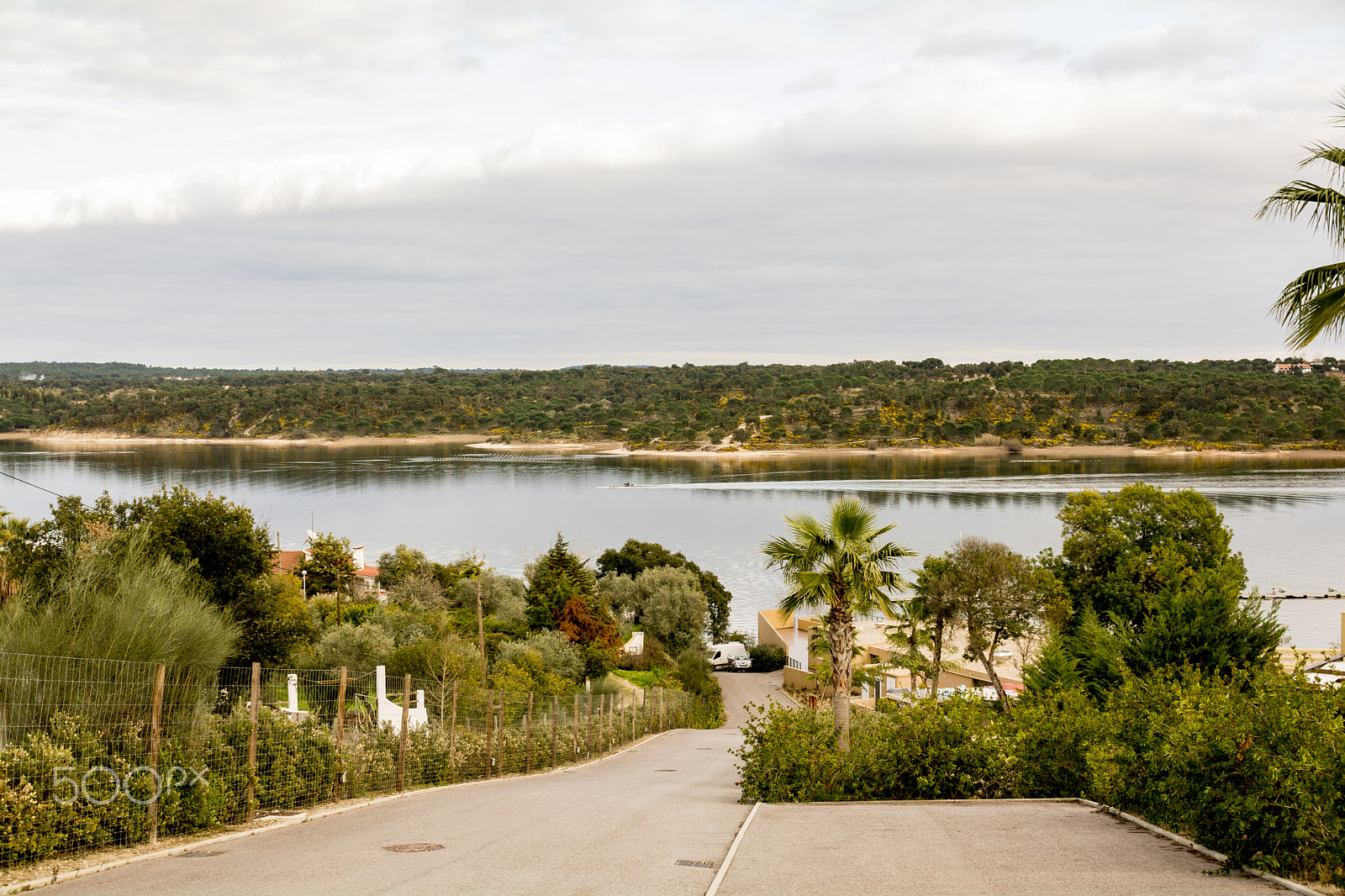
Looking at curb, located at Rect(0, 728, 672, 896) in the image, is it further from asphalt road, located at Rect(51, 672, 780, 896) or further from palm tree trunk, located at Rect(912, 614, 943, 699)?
palm tree trunk, located at Rect(912, 614, 943, 699)

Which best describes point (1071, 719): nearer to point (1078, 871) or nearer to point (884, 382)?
point (1078, 871)

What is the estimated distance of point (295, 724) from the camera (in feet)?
34.1

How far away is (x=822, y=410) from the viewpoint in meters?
169

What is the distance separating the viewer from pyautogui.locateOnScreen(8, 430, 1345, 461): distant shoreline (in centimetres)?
13925

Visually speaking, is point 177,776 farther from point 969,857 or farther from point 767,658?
point 767,658

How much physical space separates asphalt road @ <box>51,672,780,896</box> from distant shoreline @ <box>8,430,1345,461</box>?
5621 inches

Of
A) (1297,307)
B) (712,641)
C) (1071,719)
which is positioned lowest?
(712,641)

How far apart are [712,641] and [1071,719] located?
4873 cm

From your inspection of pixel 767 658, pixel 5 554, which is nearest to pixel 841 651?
pixel 5 554

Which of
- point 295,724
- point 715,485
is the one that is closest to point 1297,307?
point 295,724

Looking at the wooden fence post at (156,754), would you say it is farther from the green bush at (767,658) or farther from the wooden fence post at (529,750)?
the green bush at (767,658)

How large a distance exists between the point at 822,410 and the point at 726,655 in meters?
117

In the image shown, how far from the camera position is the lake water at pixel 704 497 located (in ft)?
231

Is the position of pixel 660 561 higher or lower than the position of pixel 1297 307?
lower
